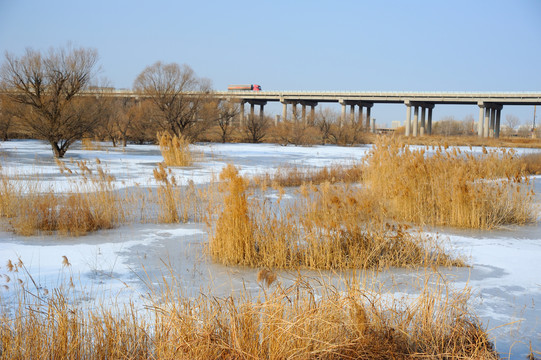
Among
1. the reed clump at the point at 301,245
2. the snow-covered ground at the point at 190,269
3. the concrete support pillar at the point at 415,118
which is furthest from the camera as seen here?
the concrete support pillar at the point at 415,118

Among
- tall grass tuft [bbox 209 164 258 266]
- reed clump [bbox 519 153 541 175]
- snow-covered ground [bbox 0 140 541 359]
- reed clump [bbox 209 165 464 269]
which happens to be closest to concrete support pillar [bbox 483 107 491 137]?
reed clump [bbox 519 153 541 175]

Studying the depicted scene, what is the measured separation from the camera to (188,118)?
29984 millimetres

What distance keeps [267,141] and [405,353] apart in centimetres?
3647

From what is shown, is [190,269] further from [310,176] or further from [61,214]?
[310,176]

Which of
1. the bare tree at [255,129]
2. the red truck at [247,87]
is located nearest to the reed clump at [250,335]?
the bare tree at [255,129]

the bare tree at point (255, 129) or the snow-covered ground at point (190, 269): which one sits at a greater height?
the bare tree at point (255, 129)

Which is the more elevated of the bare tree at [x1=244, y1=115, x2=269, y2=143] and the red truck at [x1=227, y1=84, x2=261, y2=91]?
the red truck at [x1=227, y1=84, x2=261, y2=91]

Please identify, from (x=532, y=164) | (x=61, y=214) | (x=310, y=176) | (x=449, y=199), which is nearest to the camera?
(x=61, y=214)

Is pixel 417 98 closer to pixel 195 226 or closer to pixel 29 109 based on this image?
pixel 29 109

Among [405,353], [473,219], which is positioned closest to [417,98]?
[473,219]

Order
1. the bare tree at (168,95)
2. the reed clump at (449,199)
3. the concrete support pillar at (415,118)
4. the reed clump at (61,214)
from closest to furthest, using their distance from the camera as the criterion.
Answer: the reed clump at (61,214), the reed clump at (449,199), the bare tree at (168,95), the concrete support pillar at (415,118)

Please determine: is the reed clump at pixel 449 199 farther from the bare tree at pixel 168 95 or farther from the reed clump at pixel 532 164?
the bare tree at pixel 168 95

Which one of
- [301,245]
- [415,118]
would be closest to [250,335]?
[301,245]

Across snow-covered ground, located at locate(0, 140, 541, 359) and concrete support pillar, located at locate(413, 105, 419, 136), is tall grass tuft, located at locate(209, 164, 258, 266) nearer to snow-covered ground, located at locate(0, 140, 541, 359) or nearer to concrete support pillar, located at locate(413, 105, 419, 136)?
snow-covered ground, located at locate(0, 140, 541, 359)
